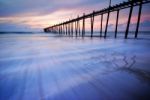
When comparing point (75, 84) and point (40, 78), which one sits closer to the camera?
point (75, 84)

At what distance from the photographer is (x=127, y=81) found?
11.1ft

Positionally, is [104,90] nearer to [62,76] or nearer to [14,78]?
[62,76]

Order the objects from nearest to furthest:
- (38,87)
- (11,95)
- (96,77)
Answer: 1. (11,95)
2. (38,87)
3. (96,77)

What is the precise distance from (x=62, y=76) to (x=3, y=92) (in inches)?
57.1

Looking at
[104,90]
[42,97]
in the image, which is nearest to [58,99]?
[42,97]

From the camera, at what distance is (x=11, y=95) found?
287 cm

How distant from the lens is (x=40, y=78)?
3.82 meters

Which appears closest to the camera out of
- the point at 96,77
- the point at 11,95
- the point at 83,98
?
the point at 83,98

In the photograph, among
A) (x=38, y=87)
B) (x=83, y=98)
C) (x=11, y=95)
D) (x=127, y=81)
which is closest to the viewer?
(x=83, y=98)

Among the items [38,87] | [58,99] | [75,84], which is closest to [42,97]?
[58,99]

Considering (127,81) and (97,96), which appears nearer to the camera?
(97,96)

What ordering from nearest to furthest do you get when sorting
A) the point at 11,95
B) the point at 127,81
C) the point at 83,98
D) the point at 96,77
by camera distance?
the point at 83,98 < the point at 11,95 < the point at 127,81 < the point at 96,77

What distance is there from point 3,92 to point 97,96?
180cm

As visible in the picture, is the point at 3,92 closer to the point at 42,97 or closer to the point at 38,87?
the point at 38,87
